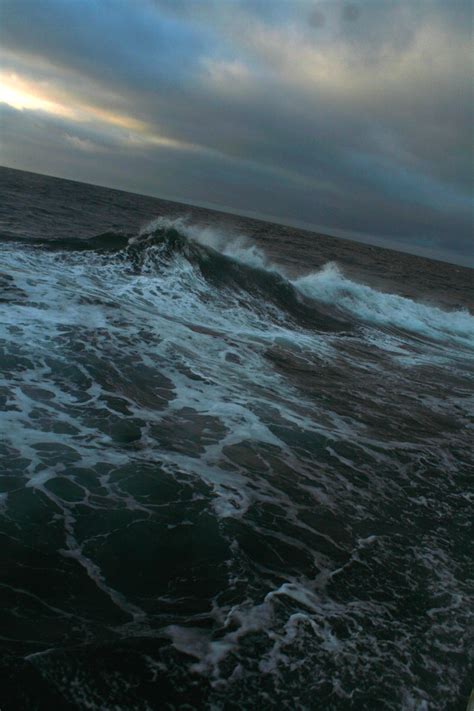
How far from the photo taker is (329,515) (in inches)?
161

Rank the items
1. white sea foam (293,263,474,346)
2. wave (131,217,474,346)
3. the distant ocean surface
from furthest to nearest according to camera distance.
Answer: white sea foam (293,263,474,346), wave (131,217,474,346), the distant ocean surface

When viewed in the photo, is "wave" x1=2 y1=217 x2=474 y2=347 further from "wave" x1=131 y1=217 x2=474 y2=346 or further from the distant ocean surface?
the distant ocean surface

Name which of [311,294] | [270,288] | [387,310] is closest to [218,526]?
[270,288]

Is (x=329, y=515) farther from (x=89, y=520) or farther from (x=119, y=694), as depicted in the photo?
(x=119, y=694)

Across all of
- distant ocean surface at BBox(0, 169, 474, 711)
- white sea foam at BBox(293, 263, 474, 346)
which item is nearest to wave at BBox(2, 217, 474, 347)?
white sea foam at BBox(293, 263, 474, 346)

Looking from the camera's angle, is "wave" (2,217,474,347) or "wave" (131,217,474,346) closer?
"wave" (2,217,474,347)

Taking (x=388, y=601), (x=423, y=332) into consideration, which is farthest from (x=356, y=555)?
(x=423, y=332)

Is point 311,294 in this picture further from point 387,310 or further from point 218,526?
point 218,526

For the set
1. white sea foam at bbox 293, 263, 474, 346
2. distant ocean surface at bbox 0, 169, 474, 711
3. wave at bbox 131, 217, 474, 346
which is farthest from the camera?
white sea foam at bbox 293, 263, 474, 346

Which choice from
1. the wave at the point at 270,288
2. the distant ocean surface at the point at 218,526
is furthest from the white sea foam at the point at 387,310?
the distant ocean surface at the point at 218,526

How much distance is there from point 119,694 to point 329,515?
2.28 m

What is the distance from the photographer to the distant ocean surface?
8.11ft

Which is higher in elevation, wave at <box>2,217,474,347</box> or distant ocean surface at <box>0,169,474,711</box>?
wave at <box>2,217,474,347</box>

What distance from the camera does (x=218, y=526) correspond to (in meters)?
3.70
